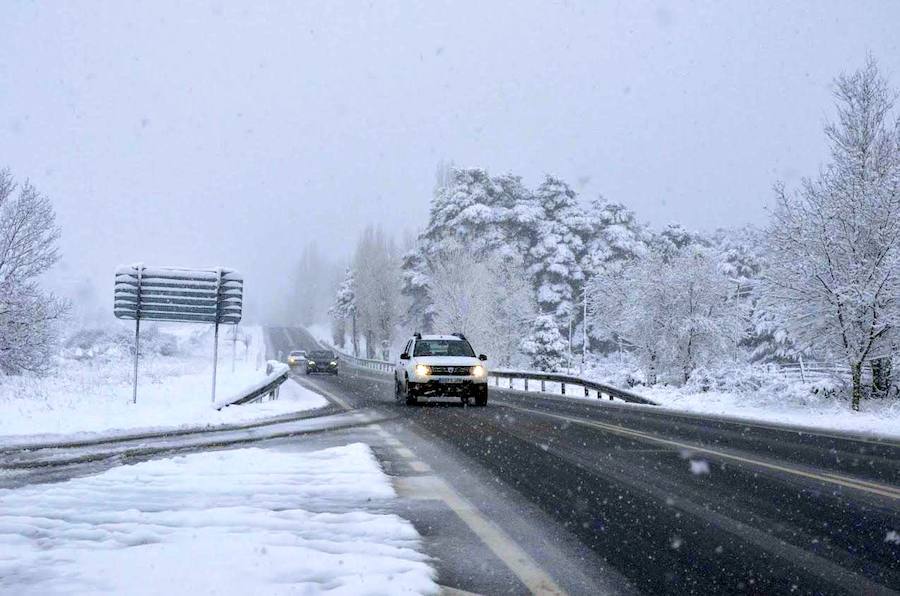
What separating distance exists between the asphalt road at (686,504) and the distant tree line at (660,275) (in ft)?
28.9

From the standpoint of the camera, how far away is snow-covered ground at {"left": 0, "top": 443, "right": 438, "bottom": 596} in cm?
418

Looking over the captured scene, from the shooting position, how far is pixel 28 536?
16.7 feet

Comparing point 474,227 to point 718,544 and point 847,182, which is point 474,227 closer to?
point 847,182

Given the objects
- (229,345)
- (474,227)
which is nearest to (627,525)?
(474,227)

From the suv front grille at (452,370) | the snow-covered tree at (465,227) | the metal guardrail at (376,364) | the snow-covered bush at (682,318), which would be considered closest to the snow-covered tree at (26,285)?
the suv front grille at (452,370)

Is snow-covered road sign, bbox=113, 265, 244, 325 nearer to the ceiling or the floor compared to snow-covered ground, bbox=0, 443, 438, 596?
nearer to the ceiling

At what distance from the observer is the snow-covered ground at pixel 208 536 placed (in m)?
4.18

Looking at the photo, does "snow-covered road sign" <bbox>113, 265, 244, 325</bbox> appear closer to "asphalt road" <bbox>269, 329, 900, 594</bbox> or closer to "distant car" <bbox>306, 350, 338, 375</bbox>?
"asphalt road" <bbox>269, 329, 900, 594</bbox>

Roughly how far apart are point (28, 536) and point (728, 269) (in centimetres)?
7596

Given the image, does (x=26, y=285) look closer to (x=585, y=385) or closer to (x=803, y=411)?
(x=585, y=385)

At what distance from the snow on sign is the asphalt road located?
20.0ft

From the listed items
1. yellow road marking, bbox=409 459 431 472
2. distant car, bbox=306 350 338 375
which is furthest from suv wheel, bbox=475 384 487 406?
distant car, bbox=306 350 338 375

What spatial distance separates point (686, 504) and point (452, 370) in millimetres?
14761

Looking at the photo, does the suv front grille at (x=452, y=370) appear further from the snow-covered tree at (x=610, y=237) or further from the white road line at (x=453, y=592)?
the snow-covered tree at (x=610, y=237)
